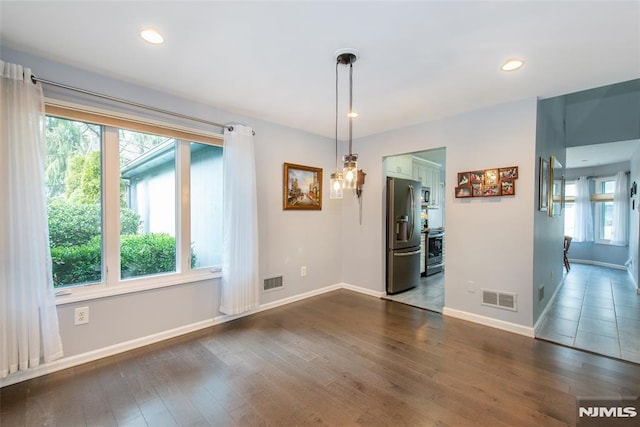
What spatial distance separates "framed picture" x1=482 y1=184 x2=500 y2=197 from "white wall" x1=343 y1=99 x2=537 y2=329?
0.08 meters

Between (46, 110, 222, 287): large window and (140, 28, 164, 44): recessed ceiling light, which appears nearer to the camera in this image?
(140, 28, 164, 44): recessed ceiling light

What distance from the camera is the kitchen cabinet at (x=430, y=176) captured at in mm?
5566

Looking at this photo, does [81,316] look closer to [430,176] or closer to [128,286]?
[128,286]

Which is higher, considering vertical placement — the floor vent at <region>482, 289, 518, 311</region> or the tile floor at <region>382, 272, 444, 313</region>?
the floor vent at <region>482, 289, 518, 311</region>

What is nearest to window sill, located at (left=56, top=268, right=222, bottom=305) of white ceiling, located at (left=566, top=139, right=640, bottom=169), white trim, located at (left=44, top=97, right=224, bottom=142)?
white trim, located at (left=44, top=97, right=224, bottom=142)

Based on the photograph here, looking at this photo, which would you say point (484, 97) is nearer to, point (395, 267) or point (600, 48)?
point (600, 48)

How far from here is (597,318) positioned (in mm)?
3484

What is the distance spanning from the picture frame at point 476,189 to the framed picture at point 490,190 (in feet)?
0.14

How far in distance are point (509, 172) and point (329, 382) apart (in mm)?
2915

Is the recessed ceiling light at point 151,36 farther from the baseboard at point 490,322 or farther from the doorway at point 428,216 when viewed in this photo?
the baseboard at point 490,322

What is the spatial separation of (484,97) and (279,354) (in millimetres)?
3434

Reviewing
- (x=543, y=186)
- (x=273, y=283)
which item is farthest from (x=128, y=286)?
(x=543, y=186)

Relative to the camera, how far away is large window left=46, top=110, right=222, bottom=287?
2.43 metres

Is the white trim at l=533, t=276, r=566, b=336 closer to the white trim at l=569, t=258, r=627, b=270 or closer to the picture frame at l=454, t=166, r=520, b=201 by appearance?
the picture frame at l=454, t=166, r=520, b=201
